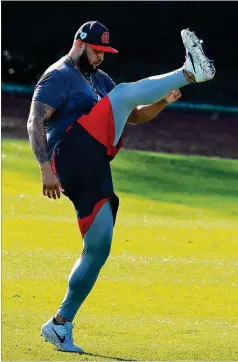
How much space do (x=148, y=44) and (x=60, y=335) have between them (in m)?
16.3

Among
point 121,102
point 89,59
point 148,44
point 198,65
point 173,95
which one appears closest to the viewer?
point 198,65

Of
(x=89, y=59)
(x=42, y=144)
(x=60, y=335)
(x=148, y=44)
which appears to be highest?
(x=89, y=59)

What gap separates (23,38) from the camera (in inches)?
888

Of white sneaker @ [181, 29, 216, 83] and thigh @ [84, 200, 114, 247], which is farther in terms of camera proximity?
thigh @ [84, 200, 114, 247]

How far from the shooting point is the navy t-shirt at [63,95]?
622 centimetres

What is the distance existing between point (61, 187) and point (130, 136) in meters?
13.9

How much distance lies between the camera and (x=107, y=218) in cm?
632

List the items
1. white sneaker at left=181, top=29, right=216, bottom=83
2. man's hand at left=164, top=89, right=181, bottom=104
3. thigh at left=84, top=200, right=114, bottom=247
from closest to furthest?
white sneaker at left=181, top=29, right=216, bottom=83 < thigh at left=84, top=200, right=114, bottom=247 < man's hand at left=164, top=89, right=181, bottom=104

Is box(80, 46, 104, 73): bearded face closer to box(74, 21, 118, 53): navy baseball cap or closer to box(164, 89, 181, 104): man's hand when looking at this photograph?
box(74, 21, 118, 53): navy baseball cap

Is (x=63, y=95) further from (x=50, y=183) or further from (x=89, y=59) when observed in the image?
(x=50, y=183)

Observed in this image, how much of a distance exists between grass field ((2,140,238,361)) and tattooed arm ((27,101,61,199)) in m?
0.89

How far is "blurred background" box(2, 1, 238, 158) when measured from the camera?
2156cm

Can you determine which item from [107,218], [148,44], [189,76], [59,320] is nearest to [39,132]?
[107,218]

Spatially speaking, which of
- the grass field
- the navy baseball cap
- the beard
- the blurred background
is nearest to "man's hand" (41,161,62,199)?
the beard
